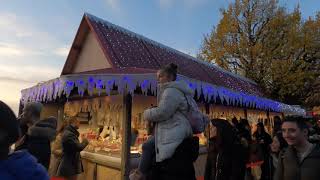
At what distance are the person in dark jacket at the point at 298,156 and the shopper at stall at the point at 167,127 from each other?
900 mm

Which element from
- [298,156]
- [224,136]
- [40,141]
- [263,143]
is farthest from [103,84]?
[298,156]

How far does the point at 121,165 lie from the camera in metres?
7.06

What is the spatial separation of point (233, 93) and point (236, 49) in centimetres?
1662

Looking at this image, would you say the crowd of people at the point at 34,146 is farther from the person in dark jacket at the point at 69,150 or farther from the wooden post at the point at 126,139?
the wooden post at the point at 126,139

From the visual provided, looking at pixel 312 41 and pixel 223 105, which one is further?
pixel 312 41

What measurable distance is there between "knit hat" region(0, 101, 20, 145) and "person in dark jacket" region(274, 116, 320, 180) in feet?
7.24

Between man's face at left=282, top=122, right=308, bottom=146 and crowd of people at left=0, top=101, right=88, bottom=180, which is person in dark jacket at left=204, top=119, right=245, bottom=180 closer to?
man's face at left=282, top=122, right=308, bottom=146

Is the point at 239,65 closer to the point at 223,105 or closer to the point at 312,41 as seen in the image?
the point at 312,41

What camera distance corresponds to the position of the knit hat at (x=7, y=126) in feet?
5.70

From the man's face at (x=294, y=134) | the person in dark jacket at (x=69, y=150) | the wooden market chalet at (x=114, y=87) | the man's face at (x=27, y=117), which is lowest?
the person in dark jacket at (x=69, y=150)

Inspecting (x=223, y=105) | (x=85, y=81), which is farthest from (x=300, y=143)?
(x=223, y=105)

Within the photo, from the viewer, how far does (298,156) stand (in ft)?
9.73

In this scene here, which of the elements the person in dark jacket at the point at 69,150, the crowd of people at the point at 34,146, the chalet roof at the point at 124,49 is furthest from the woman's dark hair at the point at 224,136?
the chalet roof at the point at 124,49

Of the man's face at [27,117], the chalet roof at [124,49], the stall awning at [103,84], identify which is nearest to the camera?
the man's face at [27,117]
